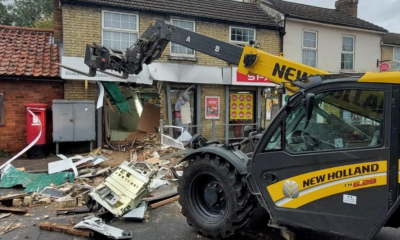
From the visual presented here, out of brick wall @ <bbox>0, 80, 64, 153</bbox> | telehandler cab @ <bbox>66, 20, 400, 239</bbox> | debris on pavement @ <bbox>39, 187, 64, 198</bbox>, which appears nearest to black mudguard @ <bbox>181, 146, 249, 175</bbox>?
telehandler cab @ <bbox>66, 20, 400, 239</bbox>

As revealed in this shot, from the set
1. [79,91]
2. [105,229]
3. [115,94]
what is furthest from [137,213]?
[79,91]

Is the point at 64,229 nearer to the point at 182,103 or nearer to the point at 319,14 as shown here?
the point at 182,103

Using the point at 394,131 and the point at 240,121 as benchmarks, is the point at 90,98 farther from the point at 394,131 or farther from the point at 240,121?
the point at 394,131

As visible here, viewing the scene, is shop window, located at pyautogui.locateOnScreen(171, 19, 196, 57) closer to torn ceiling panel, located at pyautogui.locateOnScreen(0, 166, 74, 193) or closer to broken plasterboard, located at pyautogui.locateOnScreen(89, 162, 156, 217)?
torn ceiling panel, located at pyautogui.locateOnScreen(0, 166, 74, 193)

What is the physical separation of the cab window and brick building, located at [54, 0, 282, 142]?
7.53 metres

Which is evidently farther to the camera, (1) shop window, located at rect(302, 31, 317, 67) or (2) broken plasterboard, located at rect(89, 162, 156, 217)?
(1) shop window, located at rect(302, 31, 317, 67)

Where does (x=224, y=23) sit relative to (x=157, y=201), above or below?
above

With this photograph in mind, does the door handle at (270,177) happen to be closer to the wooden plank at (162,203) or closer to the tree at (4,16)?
the wooden plank at (162,203)

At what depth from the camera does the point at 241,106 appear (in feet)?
39.3

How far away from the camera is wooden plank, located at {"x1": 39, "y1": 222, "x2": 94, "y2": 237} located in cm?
398

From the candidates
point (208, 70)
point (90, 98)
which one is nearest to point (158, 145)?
point (90, 98)

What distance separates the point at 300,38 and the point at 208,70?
15.4 feet

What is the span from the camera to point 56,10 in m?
9.80

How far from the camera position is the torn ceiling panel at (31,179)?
20.2 ft
